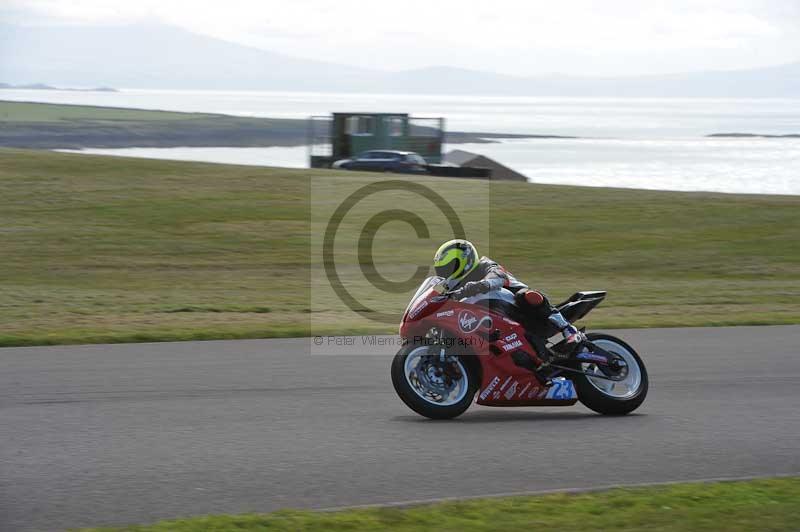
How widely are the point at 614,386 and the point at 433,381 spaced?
1.73 meters

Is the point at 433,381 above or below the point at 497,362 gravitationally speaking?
below

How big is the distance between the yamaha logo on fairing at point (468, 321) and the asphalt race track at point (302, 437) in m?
0.83

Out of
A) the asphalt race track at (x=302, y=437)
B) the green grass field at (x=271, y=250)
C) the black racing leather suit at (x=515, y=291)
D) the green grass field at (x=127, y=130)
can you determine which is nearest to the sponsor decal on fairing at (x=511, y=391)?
the asphalt race track at (x=302, y=437)

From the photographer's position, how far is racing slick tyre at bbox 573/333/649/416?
9.42 m

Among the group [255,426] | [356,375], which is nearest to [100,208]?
[356,375]

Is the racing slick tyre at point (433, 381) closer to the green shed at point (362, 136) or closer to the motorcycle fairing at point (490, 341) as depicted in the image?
the motorcycle fairing at point (490, 341)

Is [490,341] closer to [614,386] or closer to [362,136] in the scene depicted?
[614,386]

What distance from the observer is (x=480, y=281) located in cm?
899

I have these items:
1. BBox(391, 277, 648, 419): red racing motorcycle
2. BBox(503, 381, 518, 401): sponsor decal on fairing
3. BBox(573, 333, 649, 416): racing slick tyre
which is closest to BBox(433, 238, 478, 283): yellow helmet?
BBox(391, 277, 648, 419): red racing motorcycle

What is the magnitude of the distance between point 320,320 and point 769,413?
7.63m

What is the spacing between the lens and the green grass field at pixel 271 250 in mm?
15836

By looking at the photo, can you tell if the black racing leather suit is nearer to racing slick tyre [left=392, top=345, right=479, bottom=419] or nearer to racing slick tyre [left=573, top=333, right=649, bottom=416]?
racing slick tyre [left=573, top=333, right=649, bottom=416]

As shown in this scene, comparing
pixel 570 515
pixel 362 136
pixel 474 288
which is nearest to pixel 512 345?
pixel 474 288

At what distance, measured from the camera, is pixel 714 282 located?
21.1m
